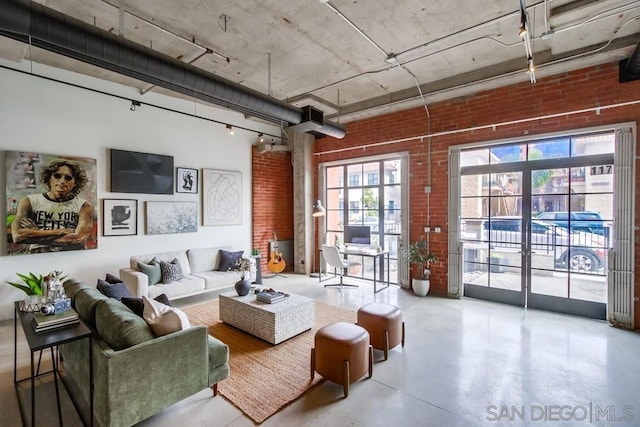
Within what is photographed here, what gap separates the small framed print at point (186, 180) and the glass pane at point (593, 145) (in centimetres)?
603

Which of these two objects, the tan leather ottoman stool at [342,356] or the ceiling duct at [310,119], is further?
the ceiling duct at [310,119]

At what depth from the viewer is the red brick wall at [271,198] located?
21.6ft

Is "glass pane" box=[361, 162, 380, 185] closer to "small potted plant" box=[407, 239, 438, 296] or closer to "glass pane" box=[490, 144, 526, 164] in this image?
"small potted plant" box=[407, 239, 438, 296]

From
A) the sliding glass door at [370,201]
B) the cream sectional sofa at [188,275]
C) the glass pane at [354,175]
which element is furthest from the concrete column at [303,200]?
the cream sectional sofa at [188,275]

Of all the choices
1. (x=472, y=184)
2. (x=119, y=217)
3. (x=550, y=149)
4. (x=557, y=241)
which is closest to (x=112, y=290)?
(x=119, y=217)

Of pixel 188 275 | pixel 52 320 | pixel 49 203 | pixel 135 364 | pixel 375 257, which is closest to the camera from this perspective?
pixel 135 364

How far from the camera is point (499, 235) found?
4.75 meters

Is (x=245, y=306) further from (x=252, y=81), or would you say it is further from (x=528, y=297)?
(x=528, y=297)

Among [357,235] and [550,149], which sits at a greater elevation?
[550,149]

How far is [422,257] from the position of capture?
5.23m

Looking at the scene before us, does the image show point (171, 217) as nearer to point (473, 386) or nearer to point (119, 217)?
point (119, 217)

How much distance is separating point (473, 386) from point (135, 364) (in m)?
2.62
